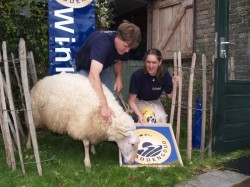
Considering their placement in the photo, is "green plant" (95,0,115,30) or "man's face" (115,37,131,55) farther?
"green plant" (95,0,115,30)

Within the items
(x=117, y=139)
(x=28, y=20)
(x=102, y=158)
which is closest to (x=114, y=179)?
(x=117, y=139)

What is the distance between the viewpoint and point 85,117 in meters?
4.07

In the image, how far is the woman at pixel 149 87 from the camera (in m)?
4.66

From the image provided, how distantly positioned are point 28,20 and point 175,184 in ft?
12.9

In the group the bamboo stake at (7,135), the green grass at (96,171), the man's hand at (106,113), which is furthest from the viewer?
the man's hand at (106,113)

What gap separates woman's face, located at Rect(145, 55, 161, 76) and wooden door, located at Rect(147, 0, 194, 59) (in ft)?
10.3

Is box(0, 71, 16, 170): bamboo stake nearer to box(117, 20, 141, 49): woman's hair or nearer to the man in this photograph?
the man

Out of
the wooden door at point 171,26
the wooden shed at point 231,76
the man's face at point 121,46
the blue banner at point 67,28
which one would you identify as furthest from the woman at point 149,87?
the wooden door at point 171,26

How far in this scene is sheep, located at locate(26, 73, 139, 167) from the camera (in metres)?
4.06

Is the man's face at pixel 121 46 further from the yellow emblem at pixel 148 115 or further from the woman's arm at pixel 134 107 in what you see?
the yellow emblem at pixel 148 115

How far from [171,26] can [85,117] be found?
4.79m

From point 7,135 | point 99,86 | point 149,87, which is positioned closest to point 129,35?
point 99,86

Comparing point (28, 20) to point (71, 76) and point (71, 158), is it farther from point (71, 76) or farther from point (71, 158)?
point (71, 158)

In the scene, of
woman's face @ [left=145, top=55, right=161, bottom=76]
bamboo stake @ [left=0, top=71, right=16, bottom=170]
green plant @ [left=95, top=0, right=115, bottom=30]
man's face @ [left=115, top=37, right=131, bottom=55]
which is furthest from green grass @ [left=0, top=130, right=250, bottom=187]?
green plant @ [left=95, top=0, right=115, bottom=30]
